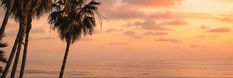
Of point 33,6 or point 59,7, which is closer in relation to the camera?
point 33,6

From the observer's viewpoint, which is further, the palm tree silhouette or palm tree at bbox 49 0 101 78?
palm tree at bbox 49 0 101 78

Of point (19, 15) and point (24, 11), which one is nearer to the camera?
point (24, 11)

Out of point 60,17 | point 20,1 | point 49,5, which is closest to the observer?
point 20,1

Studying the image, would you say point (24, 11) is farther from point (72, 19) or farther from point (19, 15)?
point (72, 19)

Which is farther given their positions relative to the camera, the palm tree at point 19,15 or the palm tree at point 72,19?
the palm tree at point 72,19

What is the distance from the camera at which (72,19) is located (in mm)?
27219

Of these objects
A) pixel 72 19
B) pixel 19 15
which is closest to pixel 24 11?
pixel 19 15

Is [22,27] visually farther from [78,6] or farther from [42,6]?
[78,6]

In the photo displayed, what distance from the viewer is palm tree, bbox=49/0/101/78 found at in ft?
89.3

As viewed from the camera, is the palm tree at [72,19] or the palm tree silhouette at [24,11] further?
the palm tree at [72,19]

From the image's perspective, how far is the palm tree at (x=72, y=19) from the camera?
27219 millimetres

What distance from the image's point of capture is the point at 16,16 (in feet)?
74.0

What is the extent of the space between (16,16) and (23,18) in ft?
2.91

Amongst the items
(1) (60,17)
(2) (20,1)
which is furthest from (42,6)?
(1) (60,17)
